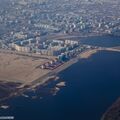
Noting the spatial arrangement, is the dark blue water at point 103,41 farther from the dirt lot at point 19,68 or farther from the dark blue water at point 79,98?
the dirt lot at point 19,68

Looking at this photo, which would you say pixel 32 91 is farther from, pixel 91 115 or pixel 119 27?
pixel 119 27

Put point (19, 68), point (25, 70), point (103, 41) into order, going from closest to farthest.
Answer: point (25, 70)
point (19, 68)
point (103, 41)

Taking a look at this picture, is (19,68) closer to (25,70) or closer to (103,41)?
(25,70)

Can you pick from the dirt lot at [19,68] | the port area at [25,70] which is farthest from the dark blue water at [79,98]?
the dirt lot at [19,68]

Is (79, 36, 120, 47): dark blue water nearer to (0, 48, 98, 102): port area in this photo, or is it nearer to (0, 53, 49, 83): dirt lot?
(0, 48, 98, 102): port area

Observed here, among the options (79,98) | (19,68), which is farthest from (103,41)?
(79,98)
